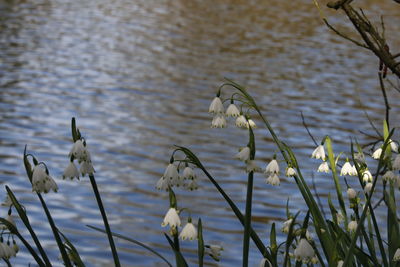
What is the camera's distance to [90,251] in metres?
6.07

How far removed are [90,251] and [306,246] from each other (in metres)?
3.49

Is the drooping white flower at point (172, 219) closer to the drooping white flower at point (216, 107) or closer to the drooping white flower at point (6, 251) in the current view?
the drooping white flower at point (6, 251)

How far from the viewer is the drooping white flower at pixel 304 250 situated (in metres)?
2.76

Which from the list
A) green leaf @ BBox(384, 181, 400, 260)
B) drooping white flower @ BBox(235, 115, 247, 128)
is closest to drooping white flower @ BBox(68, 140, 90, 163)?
drooping white flower @ BBox(235, 115, 247, 128)

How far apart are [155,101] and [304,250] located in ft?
30.3

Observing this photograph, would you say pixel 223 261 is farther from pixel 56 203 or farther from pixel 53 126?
pixel 53 126

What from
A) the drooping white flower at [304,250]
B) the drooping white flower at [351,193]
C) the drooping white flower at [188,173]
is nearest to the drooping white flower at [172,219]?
the drooping white flower at [188,173]

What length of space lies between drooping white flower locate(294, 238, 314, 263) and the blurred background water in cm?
324

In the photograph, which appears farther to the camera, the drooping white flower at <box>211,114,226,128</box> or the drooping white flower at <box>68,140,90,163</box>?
the drooping white flower at <box>211,114,226,128</box>

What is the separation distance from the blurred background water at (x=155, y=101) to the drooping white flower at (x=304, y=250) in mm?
3238

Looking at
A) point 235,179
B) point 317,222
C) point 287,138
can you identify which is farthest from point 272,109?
point 317,222

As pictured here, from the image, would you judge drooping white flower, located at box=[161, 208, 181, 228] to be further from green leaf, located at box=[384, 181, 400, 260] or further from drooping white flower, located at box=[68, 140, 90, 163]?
green leaf, located at box=[384, 181, 400, 260]

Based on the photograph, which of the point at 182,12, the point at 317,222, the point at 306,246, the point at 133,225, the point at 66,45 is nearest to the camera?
the point at 306,246

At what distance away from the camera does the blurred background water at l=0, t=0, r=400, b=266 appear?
712cm
